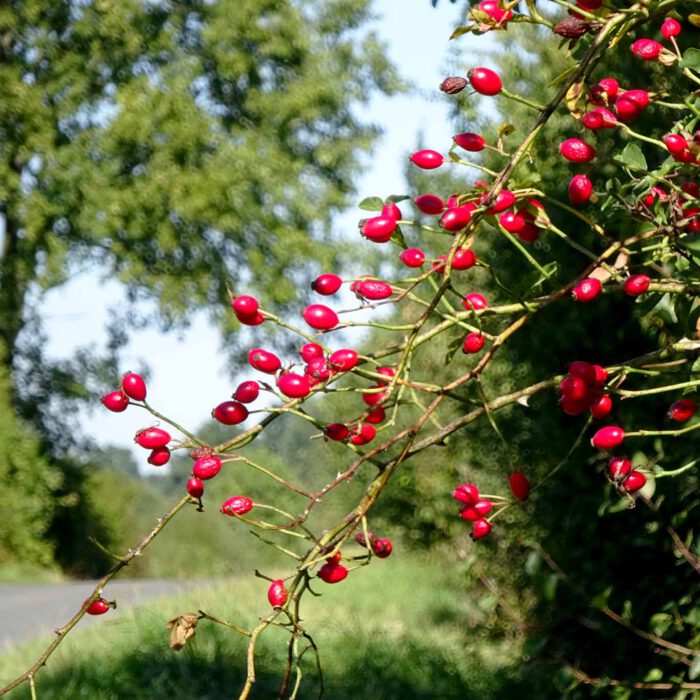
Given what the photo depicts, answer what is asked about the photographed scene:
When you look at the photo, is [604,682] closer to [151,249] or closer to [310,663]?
[310,663]

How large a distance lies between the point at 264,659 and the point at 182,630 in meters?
4.15

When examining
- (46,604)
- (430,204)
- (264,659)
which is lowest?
(430,204)

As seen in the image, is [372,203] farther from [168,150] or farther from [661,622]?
[168,150]

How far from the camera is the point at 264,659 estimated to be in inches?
221

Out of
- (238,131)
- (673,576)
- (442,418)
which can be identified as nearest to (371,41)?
(238,131)

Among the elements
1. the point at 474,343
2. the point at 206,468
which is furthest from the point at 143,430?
the point at 474,343

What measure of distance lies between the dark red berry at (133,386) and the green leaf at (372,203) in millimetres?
467

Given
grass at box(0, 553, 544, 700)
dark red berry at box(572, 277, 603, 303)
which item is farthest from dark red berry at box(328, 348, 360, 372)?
grass at box(0, 553, 544, 700)

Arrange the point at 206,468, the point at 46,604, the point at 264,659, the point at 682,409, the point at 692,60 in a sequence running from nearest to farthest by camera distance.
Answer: the point at 206,468 < the point at 692,60 < the point at 682,409 < the point at 264,659 < the point at 46,604

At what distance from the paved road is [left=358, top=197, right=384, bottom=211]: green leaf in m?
5.68

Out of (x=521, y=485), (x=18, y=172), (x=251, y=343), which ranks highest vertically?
(x=18, y=172)

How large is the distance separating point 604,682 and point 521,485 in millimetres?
1387

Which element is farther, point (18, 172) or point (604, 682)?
point (18, 172)

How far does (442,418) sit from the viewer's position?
940 cm
